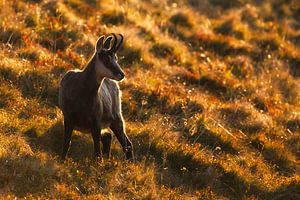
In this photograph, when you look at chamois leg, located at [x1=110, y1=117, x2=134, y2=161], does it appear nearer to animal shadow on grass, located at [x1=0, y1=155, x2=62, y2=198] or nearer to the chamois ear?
the chamois ear

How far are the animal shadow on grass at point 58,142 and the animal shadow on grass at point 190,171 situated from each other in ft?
2.85

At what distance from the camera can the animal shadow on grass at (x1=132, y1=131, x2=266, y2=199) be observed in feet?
A: 32.6

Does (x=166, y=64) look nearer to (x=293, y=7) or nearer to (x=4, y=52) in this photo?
(x=4, y=52)

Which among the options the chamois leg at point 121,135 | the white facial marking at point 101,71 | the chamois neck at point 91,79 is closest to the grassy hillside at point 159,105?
the chamois leg at point 121,135

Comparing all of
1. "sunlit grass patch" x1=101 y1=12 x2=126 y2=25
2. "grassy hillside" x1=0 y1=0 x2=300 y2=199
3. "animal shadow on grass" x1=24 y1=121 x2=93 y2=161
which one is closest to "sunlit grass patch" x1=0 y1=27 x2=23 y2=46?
"grassy hillside" x1=0 y1=0 x2=300 y2=199

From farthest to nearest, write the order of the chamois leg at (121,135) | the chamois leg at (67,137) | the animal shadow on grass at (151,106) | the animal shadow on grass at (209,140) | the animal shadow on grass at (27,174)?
1. the animal shadow on grass at (151,106)
2. the animal shadow on grass at (209,140)
3. the chamois leg at (121,135)
4. the chamois leg at (67,137)
5. the animal shadow on grass at (27,174)

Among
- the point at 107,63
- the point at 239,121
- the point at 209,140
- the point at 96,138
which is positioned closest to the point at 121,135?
the point at 96,138

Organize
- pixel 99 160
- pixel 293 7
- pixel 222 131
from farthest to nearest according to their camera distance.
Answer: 1. pixel 293 7
2. pixel 222 131
3. pixel 99 160

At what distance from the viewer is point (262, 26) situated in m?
18.9

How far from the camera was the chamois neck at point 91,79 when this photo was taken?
29.7ft

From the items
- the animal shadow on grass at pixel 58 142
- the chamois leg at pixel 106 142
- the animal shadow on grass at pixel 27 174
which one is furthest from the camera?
the chamois leg at pixel 106 142

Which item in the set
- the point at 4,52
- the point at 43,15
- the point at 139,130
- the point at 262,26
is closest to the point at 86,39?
the point at 43,15

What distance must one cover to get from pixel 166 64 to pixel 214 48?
8.31ft

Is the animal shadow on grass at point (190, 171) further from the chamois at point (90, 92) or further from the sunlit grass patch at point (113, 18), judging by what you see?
the sunlit grass patch at point (113, 18)
